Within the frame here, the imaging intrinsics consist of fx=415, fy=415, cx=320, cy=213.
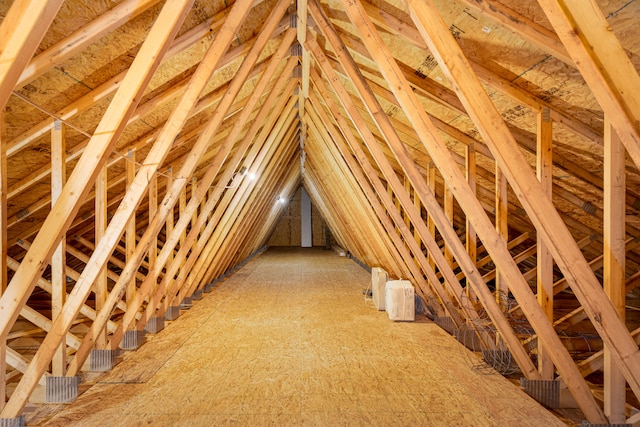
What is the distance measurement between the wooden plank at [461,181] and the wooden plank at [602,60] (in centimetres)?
59

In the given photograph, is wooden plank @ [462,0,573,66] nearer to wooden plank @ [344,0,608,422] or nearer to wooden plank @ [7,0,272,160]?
wooden plank @ [344,0,608,422]

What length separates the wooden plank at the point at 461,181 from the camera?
2.56 metres

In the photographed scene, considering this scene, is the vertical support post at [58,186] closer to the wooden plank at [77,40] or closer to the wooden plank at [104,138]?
the wooden plank at [77,40]

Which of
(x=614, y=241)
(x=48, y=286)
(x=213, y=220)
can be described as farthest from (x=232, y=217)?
(x=614, y=241)

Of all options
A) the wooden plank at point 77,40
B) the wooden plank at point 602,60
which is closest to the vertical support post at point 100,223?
the wooden plank at point 77,40

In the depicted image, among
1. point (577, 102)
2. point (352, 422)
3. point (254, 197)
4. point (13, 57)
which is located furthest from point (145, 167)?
point (254, 197)

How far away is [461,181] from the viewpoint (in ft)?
10.1

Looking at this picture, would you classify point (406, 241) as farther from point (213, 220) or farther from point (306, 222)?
point (306, 222)

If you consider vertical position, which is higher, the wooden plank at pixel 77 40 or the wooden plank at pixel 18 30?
the wooden plank at pixel 77 40

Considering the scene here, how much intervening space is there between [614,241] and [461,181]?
39.9 inches

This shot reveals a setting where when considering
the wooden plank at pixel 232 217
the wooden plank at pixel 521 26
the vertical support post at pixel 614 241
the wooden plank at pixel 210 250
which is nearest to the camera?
the vertical support post at pixel 614 241

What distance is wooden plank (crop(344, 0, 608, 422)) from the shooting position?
2562mm

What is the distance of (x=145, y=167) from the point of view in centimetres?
312

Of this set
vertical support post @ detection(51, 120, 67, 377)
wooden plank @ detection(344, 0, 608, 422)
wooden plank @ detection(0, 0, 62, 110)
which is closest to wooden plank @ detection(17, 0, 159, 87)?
vertical support post @ detection(51, 120, 67, 377)
